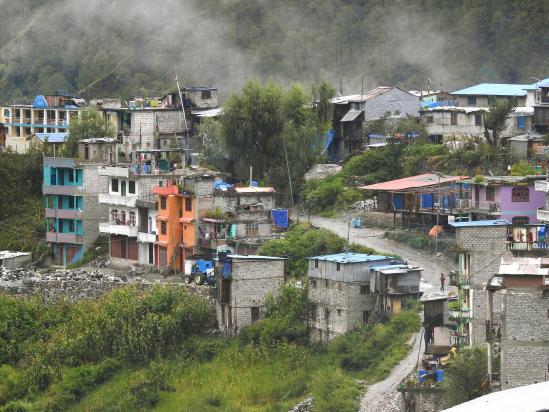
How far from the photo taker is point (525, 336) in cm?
2848

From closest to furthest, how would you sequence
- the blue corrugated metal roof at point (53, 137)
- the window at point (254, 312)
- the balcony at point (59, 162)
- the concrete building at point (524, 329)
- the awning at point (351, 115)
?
the concrete building at point (524, 329) → the window at point (254, 312) → the balcony at point (59, 162) → the awning at point (351, 115) → the blue corrugated metal roof at point (53, 137)

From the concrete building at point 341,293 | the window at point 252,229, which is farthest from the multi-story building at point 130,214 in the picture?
the concrete building at point 341,293

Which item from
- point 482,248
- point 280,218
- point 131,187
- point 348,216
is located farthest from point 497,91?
point 482,248

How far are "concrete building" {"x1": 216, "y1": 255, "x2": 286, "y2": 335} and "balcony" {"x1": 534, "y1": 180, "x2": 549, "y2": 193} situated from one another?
6.32 metres

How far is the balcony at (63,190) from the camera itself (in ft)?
164

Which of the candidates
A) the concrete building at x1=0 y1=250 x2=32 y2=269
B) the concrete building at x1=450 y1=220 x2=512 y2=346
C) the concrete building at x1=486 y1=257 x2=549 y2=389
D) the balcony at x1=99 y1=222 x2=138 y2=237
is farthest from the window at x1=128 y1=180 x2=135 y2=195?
the concrete building at x1=486 y1=257 x2=549 y2=389

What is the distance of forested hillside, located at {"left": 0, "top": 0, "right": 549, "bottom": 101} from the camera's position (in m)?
72.2

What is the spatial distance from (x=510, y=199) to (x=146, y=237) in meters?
10.9

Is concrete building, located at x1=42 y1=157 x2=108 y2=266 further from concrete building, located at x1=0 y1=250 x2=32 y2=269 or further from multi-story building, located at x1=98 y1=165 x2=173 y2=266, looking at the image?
multi-story building, located at x1=98 y1=165 x2=173 y2=266

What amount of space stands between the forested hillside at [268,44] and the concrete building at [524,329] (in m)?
40.5

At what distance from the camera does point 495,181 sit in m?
41.1

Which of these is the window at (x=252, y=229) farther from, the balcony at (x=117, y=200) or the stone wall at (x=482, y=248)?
the stone wall at (x=482, y=248)

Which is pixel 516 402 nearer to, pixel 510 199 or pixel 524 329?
pixel 524 329

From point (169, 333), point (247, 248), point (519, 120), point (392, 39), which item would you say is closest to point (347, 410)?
point (169, 333)
